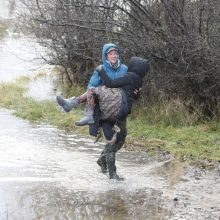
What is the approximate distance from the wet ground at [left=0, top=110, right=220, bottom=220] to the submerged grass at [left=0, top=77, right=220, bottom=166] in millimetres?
587

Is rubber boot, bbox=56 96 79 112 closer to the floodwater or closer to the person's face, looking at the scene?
the person's face

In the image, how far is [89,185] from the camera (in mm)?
7043

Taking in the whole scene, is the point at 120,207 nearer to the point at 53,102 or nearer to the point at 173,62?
the point at 173,62

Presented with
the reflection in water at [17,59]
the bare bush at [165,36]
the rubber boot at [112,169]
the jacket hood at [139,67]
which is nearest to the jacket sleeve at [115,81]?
the jacket hood at [139,67]

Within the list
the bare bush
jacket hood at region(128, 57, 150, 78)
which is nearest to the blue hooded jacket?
jacket hood at region(128, 57, 150, 78)

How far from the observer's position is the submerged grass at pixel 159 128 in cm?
892

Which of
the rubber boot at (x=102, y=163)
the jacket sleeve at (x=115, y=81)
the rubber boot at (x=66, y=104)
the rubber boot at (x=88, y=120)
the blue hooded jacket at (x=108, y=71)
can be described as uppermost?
the blue hooded jacket at (x=108, y=71)

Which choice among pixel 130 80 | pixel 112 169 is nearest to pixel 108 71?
pixel 130 80

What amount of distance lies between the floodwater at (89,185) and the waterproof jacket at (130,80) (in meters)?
1.15

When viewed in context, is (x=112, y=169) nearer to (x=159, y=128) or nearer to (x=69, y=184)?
(x=69, y=184)

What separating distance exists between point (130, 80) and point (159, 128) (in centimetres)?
376

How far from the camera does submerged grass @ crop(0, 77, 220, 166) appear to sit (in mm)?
8922

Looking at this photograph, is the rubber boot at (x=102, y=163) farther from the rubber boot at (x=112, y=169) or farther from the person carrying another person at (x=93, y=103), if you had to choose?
the rubber boot at (x=112, y=169)

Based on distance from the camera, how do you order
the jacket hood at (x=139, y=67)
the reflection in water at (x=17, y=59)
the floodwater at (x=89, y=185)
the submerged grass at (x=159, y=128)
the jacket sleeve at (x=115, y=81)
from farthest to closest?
the reflection in water at (x=17, y=59) < the submerged grass at (x=159, y=128) < the jacket hood at (x=139, y=67) < the jacket sleeve at (x=115, y=81) < the floodwater at (x=89, y=185)
